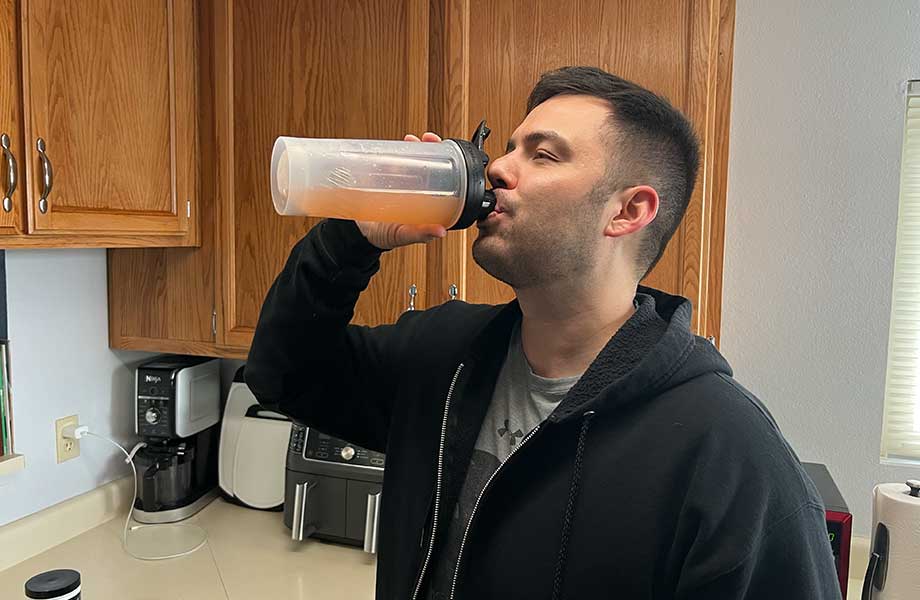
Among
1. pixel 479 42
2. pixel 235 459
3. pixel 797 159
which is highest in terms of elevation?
pixel 479 42

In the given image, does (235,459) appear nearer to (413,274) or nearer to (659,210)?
(413,274)

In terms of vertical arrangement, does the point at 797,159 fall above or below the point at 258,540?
above

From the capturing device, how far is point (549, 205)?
3.16ft

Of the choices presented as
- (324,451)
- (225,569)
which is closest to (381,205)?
(324,451)

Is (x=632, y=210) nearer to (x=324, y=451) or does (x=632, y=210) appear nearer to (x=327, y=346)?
(x=327, y=346)

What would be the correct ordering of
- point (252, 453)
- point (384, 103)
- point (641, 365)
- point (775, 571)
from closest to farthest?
point (775, 571) < point (641, 365) < point (384, 103) < point (252, 453)

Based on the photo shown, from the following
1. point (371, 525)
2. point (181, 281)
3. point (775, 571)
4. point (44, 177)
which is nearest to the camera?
point (775, 571)

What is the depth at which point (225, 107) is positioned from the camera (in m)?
1.83

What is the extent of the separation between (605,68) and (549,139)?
0.69 metres

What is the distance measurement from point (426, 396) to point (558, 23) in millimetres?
934

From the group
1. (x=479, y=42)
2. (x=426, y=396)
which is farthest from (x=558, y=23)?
(x=426, y=396)

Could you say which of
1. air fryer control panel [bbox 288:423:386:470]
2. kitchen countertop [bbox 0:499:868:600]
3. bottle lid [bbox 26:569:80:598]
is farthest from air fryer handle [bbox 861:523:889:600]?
bottle lid [bbox 26:569:80:598]

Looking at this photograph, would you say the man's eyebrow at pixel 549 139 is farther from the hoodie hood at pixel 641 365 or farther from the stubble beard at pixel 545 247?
the hoodie hood at pixel 641 365

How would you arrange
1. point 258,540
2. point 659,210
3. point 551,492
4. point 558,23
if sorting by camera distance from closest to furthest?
point 551,492 < point 659,210 < point 558,23 < point 258,540
